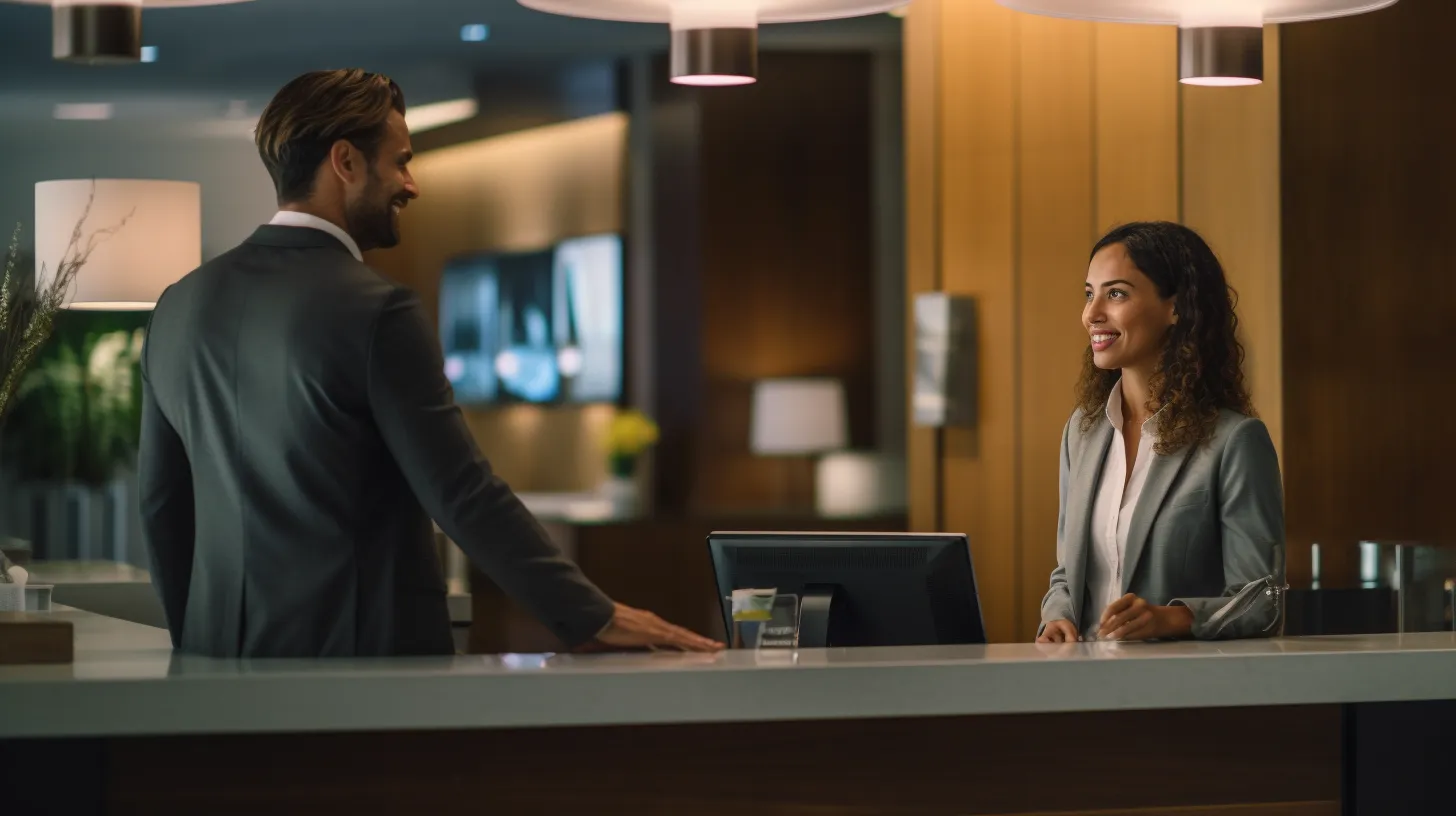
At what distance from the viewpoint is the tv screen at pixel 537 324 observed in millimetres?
9938

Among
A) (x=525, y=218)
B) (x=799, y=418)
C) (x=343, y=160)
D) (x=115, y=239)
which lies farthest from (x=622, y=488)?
(x=343, y=160)

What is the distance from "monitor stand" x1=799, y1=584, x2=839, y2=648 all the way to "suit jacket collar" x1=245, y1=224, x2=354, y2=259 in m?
0.95

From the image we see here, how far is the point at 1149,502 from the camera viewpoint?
10.6 ft

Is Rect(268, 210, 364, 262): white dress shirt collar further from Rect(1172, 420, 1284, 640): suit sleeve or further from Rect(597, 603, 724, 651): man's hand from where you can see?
Rect(1172, 420, 1284, 640): suit sleeve

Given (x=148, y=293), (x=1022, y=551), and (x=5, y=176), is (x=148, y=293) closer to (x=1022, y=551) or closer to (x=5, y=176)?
(x=1022, y=551)

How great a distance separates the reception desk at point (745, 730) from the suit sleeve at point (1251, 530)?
0.44 ft

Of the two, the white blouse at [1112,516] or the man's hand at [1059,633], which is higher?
the white blouse at [1112,516]

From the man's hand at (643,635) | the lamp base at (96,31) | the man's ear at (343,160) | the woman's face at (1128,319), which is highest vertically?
the lamp base at (96,31)

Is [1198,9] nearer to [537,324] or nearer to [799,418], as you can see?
[799,418]

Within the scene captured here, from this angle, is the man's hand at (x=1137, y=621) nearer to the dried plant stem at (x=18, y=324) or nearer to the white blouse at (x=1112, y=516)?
the white blouse at (x=1112, y=516)

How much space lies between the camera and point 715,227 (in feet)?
31.3

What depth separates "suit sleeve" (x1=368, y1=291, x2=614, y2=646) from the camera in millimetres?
2496

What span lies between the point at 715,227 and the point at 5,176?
4.76m

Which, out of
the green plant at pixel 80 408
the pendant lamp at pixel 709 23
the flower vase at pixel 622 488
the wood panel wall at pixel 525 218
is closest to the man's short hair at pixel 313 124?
the pendant lamp at pixel 709 23
